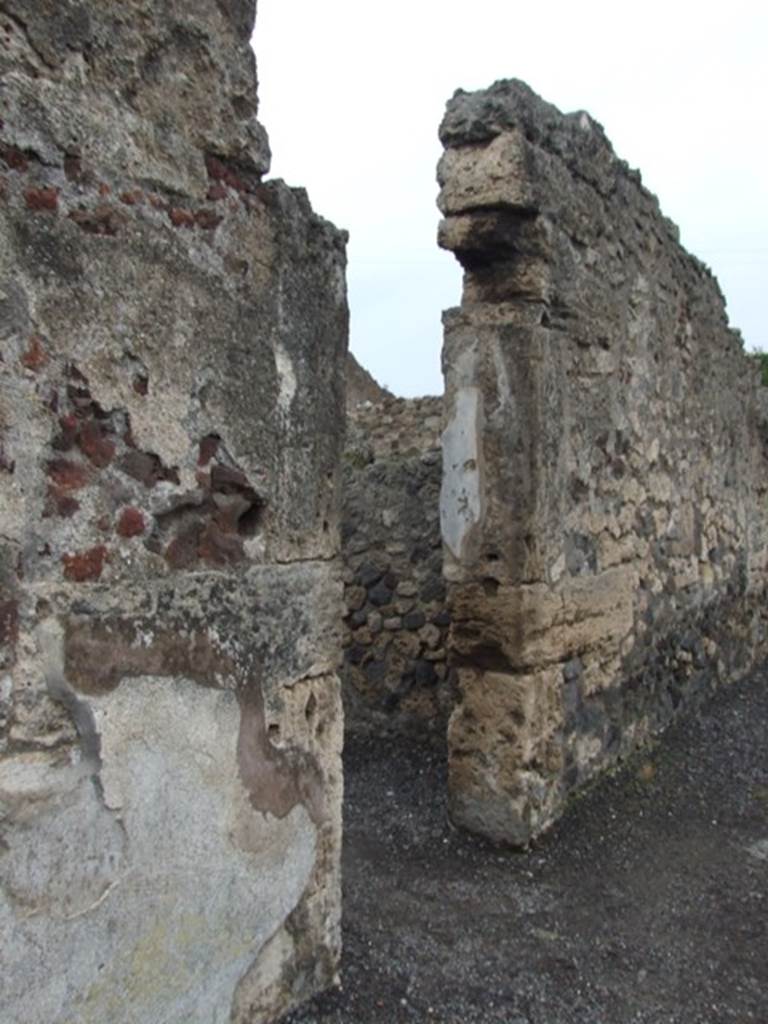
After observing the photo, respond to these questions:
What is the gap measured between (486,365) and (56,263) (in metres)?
2.47

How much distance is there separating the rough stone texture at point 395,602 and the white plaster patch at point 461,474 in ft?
4.66

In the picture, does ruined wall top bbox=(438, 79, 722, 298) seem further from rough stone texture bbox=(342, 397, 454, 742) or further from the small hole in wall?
the small hole in wall

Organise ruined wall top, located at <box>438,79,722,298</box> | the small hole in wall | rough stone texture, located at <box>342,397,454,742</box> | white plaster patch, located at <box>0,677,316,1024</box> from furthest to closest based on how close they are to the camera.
→ rough stone texture, located at <box>342,397,454,742</box>, ruined wall top, located at <box>438,79,722,298</box>, the small hole in wall, white plaster patch, located at <box>0,677,316,1024</box>

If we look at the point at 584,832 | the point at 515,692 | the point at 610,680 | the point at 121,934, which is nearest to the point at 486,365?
the point at 515,692

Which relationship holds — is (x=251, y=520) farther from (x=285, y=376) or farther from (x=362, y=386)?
(x=362, y=386)

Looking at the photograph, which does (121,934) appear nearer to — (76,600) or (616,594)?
(76,600)

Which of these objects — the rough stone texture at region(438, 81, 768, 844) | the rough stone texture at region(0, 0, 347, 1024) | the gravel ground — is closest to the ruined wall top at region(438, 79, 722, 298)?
the rough stone texture at region(438, 81, 768, 844)

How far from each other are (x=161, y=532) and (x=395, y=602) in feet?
12.0

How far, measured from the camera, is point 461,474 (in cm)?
430

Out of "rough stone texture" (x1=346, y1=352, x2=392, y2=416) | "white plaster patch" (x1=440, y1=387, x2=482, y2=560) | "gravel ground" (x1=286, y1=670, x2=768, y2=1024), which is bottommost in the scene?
"gravel ground" (x1=286, y1=670, x2=768, y2=1024)

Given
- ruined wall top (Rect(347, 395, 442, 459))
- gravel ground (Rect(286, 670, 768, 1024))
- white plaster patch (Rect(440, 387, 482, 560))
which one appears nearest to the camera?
gravel ground (Rect(286, 670, 768, 1024))

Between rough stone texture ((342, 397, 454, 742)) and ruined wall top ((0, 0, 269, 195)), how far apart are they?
3.50 metres

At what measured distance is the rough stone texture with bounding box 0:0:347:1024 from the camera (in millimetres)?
1972

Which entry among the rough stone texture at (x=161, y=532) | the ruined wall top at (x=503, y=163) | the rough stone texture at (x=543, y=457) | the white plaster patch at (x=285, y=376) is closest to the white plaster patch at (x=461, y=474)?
the rough stone texture at (x=543, y=457)
